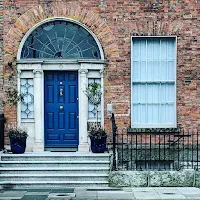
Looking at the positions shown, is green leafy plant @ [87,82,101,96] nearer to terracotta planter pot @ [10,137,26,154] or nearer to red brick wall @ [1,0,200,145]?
red brick wall @ [1,0,200,145]

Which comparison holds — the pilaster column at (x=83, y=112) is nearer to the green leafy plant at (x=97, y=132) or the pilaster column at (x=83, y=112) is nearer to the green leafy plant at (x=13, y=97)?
the green leafy plant at (x=97, y=132)

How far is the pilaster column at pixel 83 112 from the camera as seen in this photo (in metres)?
12.7

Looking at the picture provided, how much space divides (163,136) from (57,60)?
12.5 ft

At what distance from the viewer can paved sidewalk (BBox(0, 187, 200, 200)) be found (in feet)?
31.9

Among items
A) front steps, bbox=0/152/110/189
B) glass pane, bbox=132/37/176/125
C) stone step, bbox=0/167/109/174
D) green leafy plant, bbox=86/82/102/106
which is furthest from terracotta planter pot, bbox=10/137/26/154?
glass pane, bbox=132/37/176/125

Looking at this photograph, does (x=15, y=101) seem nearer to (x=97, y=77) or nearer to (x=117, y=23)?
(x=97, y=77)

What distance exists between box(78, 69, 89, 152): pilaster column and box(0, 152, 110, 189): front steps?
0.83 metres

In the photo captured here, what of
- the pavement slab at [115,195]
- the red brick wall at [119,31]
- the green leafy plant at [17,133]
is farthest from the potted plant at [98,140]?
the pavement slab at [115,195]

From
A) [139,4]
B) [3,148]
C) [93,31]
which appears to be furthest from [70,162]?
[139,4]

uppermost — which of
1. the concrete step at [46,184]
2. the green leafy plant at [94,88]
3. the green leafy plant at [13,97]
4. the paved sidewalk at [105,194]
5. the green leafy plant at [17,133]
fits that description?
the green leafy plant at [94,88]

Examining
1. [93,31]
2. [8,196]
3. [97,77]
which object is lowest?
[8,196]

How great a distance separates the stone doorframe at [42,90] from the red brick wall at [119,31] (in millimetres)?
385

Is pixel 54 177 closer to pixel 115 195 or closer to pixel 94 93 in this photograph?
pixel 115 195

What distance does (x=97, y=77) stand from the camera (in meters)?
12.8
